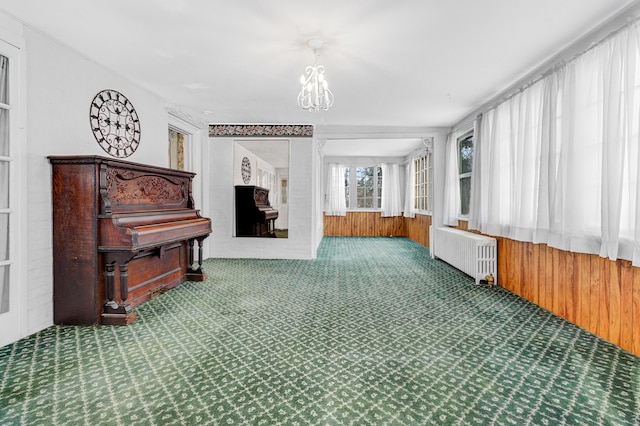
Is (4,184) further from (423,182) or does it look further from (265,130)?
(423,182)

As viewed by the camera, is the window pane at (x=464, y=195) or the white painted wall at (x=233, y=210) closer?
the window pane at (x=464, y=195)

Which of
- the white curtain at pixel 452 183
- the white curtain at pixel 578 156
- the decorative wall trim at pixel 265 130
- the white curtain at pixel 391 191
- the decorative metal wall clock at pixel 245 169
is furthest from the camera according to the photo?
the white curtain at pixel 391 191

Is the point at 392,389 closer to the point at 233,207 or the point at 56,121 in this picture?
the point at 56,121

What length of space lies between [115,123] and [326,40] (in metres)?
2.51

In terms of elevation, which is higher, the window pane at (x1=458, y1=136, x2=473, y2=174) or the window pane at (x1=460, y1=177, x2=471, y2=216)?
the window pane at (x1=458, y1=136, x2=473, y2=174)

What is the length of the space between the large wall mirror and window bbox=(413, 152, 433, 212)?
3.35 m

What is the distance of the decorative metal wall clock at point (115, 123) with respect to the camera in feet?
10.8

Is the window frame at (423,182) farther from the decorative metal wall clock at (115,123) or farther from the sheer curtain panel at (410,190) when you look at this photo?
the decorative metal wall clock at (115,123)

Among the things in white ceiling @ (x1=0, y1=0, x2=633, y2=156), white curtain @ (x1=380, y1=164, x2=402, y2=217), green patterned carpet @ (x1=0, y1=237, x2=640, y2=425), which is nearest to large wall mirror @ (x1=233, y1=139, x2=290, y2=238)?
white ceiling @ (x1=0, y1=0, x2=633, y2=156)

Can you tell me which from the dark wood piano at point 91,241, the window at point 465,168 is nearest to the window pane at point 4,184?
the dark wood piano at point 91,241

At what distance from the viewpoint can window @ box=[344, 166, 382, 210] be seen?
32.5 feet

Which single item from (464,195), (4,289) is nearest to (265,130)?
(464,195)

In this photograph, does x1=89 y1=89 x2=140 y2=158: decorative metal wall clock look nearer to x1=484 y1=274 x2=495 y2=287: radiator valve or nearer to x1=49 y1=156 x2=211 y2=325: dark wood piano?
x1=49 y1=156 x2=211 y2=325: dark wood piano

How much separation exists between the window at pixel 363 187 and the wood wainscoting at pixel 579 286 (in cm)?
585
